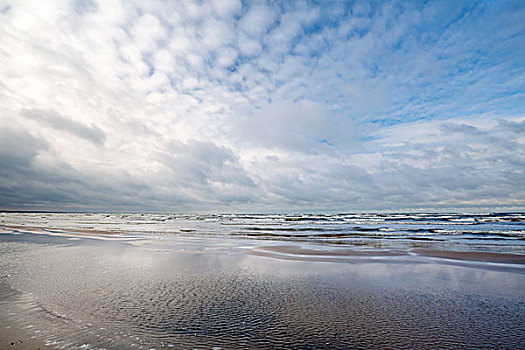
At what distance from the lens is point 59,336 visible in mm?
4469

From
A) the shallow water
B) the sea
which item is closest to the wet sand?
the shallow water

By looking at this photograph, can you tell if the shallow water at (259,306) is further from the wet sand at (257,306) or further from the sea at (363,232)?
the sea at (363,232)

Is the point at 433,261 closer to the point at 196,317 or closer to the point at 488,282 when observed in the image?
the point at 488,282

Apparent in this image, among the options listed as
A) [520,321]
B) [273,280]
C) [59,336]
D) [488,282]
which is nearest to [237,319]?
[59,336]

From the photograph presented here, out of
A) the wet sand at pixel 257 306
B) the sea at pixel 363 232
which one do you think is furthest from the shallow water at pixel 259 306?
the sea at pixel 363 232

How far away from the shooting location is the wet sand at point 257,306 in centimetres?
452

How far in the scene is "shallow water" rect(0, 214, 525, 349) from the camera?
453cm

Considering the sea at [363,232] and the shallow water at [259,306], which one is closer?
the shallow water at [259,306]

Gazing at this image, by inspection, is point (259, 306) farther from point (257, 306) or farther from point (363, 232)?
point (363, 232)

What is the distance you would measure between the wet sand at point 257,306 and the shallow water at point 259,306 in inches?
1.0

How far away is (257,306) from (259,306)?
0.04m

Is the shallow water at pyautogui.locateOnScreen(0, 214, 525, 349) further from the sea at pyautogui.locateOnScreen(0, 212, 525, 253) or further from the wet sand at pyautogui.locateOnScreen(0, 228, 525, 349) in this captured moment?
the sea at pyautogui.locateOnScreen(0, 212, 525, 253)

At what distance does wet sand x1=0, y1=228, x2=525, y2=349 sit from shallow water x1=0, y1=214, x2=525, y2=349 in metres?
0.03

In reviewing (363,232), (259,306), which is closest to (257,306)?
(259,306)
